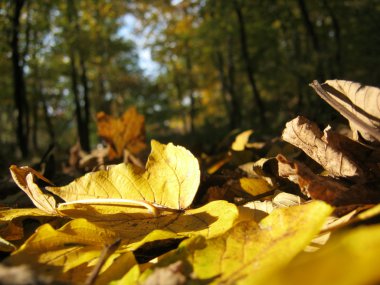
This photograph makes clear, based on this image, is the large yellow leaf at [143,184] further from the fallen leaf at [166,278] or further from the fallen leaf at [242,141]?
the fallen leaf at [242,141]

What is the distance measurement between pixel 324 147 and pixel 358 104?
0.09 m

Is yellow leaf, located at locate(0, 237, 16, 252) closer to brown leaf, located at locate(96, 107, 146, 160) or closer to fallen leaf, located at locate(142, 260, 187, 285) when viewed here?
fallen leaf, located at locate(142, 260, 187, 285)

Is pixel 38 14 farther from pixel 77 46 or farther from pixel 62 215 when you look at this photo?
pixel 62 215

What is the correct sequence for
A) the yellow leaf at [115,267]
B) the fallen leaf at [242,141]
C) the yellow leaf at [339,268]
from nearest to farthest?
1. the yellow leaf at [339,268]
2. the yellow leaf at [115,267]
3. the fallen leaf at [242,141]

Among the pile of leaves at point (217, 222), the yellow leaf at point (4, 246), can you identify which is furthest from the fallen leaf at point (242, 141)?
the yellow leaf at point (4, 246)

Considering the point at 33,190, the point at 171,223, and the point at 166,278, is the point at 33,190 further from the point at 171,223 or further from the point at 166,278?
the point at 166,278

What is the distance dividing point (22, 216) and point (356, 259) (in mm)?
558

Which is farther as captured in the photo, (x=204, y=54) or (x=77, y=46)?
(x=204, y=54)

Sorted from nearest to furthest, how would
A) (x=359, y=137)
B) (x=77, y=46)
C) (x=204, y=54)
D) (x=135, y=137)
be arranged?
(x=359, y=137) < (x=135, y=137) < (x=77, y=46) < (x=204, y=54)

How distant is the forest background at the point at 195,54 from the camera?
797cm

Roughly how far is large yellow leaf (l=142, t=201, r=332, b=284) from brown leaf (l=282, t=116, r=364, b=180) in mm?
175

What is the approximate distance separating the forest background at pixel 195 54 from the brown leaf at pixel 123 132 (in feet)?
11.4

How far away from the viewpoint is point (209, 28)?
32.7ft

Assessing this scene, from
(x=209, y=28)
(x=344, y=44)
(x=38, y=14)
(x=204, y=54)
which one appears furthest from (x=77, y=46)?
(x=344, y=44)
